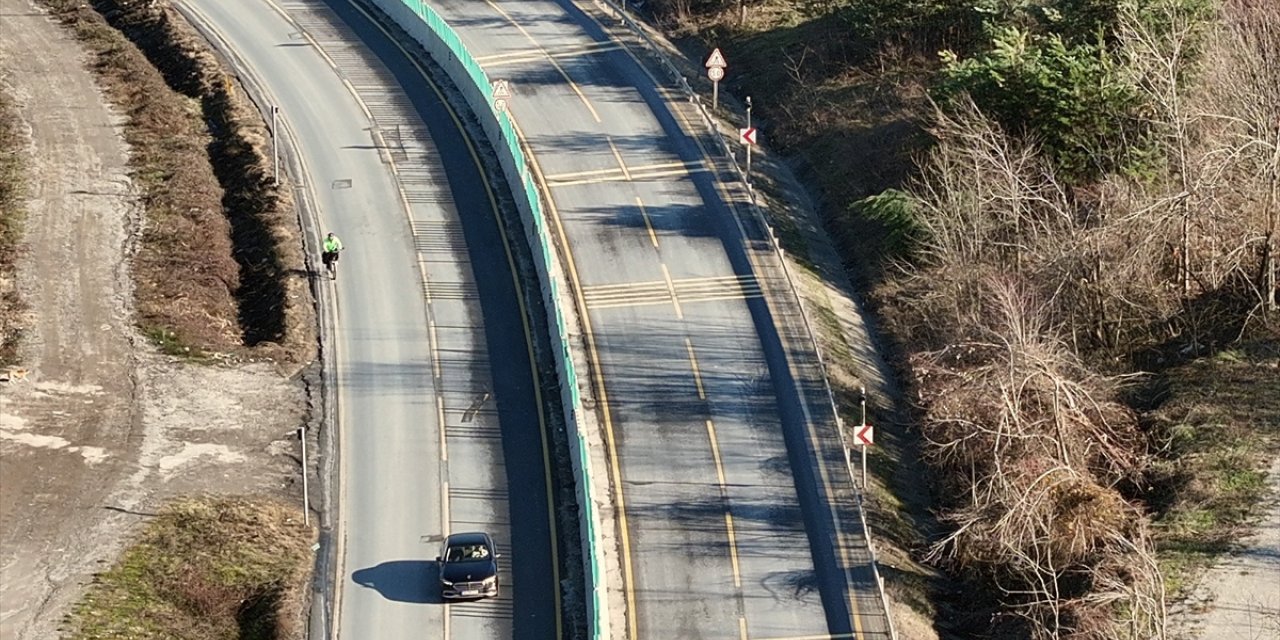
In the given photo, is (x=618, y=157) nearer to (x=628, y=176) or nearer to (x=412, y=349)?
(x=628, y=176)

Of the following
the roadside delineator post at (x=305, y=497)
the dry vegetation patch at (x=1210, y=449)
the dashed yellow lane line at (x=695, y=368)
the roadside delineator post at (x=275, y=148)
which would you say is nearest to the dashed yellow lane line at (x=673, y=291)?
the dashed yellow lane line at (x=695, y=368)

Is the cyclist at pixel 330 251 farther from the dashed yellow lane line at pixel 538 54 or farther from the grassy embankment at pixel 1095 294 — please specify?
the dashed yellow lane line at pixel 538 54

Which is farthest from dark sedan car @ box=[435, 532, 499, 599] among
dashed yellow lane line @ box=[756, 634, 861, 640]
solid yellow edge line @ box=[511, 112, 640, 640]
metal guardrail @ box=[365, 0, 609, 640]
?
dashed yellow lane line @ box=[756, 634, 861, 640]

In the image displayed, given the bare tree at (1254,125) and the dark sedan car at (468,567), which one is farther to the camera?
the bare tree at (1254,125)

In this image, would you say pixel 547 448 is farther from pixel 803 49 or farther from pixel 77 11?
pixel 77 11

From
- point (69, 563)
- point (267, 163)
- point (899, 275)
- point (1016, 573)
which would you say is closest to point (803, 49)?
point (899, 275)

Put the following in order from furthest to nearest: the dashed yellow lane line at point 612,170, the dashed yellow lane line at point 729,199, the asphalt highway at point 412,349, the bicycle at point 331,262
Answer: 1. the dashed yellow lane line at point 612,170
2. the bicycle at point 331,262
3. the asphalt highway at point 412,349
4. the dashed yellow lane line at point 729,199

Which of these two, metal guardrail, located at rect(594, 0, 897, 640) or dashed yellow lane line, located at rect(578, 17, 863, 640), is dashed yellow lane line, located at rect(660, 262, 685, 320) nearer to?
dashed yellow lane line, located at rect(578, 17, 863, 640)
